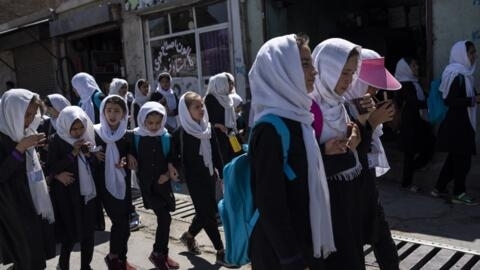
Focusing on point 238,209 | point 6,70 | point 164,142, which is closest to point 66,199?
point 164,142

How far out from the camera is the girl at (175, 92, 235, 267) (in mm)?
4469

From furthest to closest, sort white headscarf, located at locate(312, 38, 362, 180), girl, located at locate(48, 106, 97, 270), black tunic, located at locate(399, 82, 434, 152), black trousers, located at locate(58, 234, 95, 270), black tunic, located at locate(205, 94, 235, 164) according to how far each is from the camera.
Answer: black tunic, located at locate(399, 82, 434, 152)
black tunic, located at locate(205, 94, 235, 164)
black trousers, located at locate(58, 234, 95, 270)
girl, located at locate(48, 106, 97, 270)
white headscarf, located at locate(312, 38, 362, 180)

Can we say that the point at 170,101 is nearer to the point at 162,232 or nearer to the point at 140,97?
the point at 140,97

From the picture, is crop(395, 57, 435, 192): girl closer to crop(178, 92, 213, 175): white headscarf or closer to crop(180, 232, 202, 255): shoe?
crop(178, 92, 213, 175): white headscarf

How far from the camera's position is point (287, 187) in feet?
7.00

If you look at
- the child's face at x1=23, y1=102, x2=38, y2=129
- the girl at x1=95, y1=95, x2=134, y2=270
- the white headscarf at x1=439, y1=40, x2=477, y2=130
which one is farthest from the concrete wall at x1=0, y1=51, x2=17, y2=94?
the white headscarf at x1=439, y1=40, x2=477, y2=130

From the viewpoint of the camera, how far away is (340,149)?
2.41m

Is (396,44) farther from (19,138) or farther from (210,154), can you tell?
(19,138)

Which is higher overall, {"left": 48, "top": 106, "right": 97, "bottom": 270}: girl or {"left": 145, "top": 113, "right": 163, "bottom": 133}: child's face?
{"left": 145, "top": 113, "right": 163, "bottom": 133}: child's face

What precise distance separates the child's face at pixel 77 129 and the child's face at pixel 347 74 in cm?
229

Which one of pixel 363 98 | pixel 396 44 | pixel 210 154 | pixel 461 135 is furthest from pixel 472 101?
pixel 396 44

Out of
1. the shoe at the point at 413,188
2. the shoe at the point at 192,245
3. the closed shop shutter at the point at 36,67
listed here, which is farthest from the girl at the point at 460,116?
the closed shop shutter at the point at 36,67

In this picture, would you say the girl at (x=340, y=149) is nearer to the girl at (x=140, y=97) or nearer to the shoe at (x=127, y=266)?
the shoe at (x=127, y=266)

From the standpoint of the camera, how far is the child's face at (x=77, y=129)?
3.95m
